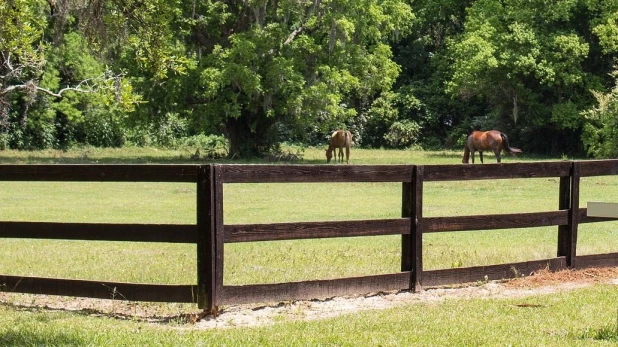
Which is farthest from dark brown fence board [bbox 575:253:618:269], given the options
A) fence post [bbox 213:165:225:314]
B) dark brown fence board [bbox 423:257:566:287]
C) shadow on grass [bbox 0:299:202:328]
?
shadow on grass [bbox 0:299:202:328]

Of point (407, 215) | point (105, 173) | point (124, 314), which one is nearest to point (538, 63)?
point (407, 215)

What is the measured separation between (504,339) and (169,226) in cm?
307

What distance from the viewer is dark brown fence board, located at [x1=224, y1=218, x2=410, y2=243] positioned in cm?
803

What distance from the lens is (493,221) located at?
973cm

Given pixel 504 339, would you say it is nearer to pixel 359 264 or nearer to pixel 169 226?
pixel 169 226

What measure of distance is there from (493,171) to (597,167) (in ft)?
4.91

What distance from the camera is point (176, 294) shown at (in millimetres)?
7953

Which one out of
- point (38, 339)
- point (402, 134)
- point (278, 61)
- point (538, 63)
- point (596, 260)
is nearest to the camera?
point (38, 339)

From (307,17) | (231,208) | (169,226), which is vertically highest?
(307,17)

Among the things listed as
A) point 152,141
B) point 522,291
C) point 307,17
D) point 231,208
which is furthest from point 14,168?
Answer: point 152,141

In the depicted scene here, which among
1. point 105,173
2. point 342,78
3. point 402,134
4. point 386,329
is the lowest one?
point 402,134

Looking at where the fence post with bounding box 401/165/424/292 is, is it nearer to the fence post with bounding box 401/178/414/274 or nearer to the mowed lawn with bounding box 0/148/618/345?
the fence post with bounding box 401/178/414/274

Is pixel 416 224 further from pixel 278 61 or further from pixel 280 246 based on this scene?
pixel 278 61

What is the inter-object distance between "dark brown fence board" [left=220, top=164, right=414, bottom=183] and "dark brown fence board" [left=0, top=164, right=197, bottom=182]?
407 mm
